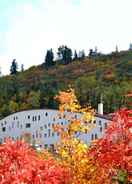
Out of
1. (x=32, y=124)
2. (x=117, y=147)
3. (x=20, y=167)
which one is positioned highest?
(x=117, y=147)

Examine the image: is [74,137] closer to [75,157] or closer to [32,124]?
[75,157]

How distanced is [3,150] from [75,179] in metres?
4.01

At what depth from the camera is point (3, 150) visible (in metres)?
15.8

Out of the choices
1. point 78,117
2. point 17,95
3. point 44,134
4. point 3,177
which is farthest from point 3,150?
point 17,95

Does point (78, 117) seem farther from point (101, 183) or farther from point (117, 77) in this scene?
point (117, 77)

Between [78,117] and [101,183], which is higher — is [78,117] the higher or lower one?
the higher one

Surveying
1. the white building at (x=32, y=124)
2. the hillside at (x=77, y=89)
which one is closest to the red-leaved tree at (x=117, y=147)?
the white building at (x=32, y=124)

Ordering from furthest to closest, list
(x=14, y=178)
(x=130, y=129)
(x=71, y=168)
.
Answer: (x=71, y=168), (x=130, y=129), (x=14, y=178)

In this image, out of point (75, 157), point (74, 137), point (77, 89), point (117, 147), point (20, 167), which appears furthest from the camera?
point (77, 89)

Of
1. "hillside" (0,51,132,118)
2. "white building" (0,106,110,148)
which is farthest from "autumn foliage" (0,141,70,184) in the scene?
"hillside" (0,51,132,118)

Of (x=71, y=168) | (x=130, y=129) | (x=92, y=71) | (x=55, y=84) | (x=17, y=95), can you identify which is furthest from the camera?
(x=92, y=71)

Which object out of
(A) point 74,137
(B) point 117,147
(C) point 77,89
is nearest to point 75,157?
(A) point 74,137

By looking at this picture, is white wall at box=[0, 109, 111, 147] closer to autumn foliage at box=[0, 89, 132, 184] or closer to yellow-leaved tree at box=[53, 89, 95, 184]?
yellow-leaved tree at box=[53, 89, 95, 184]

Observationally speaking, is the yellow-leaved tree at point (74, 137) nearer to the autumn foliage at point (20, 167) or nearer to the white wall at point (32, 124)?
the autumn foliage at point (20, 167)
